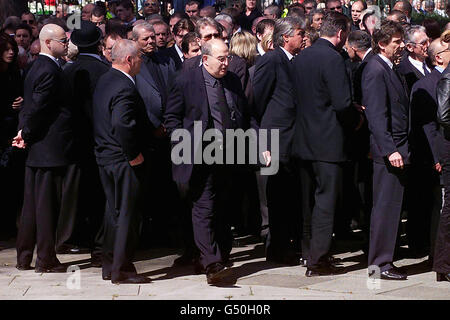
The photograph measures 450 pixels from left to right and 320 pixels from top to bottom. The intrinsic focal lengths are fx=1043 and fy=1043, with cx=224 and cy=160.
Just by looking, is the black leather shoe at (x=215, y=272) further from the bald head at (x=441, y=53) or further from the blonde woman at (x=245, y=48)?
the bald head at (x=441, y=53)

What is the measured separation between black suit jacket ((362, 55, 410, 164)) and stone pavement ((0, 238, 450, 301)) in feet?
3.56

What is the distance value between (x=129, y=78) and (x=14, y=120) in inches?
99.5

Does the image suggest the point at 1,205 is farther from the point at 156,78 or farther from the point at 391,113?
the point at 391,113

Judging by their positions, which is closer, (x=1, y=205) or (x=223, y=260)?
(x=223, y=260)

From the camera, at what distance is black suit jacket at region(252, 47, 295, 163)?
9523 millimetres

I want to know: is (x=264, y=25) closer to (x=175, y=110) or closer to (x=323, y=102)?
(x=323, y=102)

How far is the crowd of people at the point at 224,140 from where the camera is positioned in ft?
28.8

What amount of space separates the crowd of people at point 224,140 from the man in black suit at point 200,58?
13mm

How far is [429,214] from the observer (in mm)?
10328

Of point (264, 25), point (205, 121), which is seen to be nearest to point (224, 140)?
point (205, 121)

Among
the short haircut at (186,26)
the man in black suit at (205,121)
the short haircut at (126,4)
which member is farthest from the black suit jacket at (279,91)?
the short haircut at (126,4)

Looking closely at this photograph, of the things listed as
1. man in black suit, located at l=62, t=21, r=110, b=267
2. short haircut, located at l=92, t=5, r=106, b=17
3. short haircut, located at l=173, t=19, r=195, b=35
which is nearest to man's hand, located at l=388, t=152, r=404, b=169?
man in black suit, located at l=62, t=21, r=110, b=267

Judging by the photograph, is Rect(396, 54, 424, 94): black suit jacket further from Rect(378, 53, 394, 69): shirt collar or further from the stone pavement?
the stone pavement
